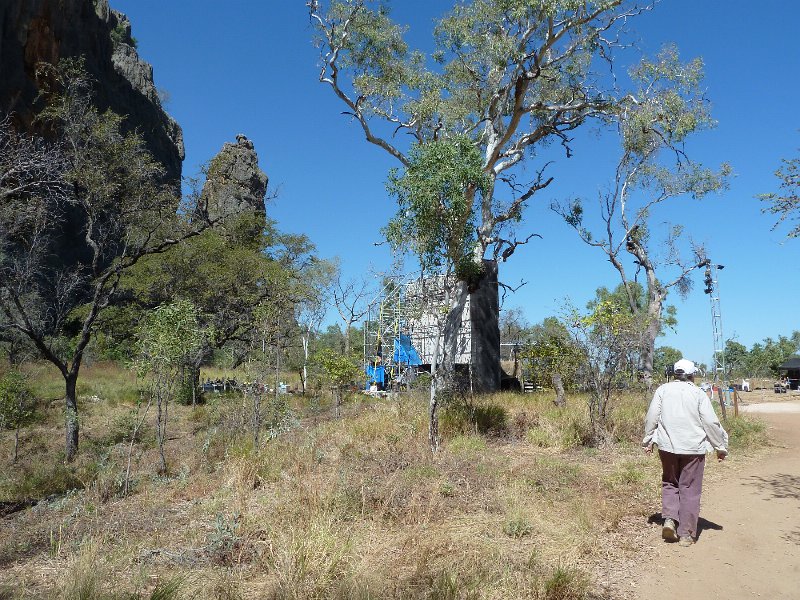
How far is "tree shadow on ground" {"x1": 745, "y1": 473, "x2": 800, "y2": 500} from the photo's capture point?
6.89 metres

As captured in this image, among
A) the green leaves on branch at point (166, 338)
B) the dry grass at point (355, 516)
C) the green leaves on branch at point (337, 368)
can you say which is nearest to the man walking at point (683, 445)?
the dry grass at point (355, 516)

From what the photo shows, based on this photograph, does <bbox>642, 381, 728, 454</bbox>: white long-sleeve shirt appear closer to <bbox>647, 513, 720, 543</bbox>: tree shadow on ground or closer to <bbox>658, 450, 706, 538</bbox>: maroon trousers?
<bbox>658, 450, 706, 538</bbox>: maroon trousers

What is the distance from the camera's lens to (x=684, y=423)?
17.6ft

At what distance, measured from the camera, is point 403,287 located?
23.9m

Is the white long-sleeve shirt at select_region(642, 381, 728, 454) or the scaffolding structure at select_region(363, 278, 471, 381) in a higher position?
the scaffolding structure at select_region(363, 278, 471, 381)

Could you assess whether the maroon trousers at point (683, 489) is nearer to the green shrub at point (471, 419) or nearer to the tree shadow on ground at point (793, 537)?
the tree shadow on ground at point (793, 537)

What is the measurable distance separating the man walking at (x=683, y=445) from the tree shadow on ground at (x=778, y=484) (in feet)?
7.27

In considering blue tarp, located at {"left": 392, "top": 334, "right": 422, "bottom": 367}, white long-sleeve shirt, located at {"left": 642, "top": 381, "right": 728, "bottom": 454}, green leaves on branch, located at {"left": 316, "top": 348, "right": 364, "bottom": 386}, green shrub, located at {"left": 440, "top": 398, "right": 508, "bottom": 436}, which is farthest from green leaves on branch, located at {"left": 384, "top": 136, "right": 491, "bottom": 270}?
blue tarp, located at {"left": 392, "top": 334, "right": 422, "bottom": 367}

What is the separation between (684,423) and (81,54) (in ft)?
85.9

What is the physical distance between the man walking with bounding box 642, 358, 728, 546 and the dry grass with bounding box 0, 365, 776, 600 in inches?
25.6

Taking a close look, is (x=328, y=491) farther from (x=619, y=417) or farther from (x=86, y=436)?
(x=86, y=436)

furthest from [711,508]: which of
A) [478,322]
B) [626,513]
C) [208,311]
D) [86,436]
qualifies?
[208,311]

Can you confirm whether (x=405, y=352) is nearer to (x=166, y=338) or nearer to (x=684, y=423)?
(x=166, y=338)

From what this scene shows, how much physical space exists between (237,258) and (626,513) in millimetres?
21495
